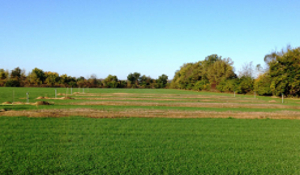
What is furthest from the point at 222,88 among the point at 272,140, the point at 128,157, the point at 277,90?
the point at 128,157

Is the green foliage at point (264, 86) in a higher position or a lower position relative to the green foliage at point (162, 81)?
lower

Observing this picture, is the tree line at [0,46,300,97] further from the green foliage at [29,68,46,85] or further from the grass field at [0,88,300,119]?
the grass field at [0,88,300,119]

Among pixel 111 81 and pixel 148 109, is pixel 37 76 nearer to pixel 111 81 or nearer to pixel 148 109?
pixel 111 81

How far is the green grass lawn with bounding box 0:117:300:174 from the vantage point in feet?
18.6

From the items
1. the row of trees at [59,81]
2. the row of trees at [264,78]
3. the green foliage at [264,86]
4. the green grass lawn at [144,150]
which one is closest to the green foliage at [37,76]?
the row of trees at [59,81]

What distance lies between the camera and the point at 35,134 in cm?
895

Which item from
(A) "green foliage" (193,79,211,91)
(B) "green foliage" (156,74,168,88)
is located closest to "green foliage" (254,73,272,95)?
(A) "green foliage" (193,79,211,91)

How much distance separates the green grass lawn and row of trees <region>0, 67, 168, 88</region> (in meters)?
80.4

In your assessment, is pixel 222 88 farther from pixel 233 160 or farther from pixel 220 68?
pixel 233 160

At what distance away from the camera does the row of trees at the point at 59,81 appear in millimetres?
86106

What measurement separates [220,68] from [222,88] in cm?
889

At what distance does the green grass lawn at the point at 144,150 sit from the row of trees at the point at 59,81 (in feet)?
A: 264

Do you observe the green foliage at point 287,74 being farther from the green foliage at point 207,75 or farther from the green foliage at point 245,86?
the green foliage at point 207,75

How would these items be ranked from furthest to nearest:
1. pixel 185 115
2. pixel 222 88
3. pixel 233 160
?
pixel 222 88 → pixel 185 115 → pixel 233 160
